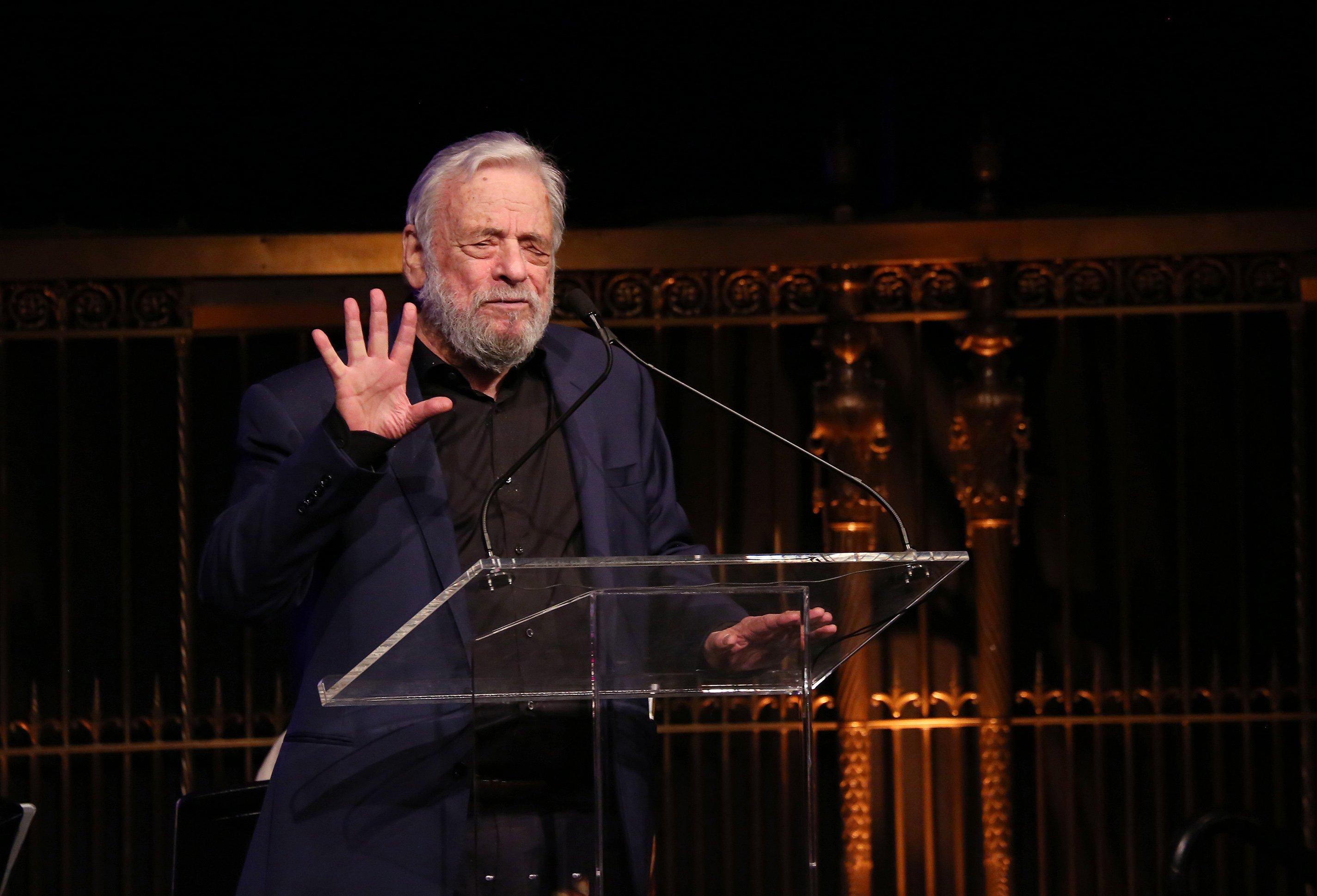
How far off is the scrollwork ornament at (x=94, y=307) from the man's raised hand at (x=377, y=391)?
2.73 m

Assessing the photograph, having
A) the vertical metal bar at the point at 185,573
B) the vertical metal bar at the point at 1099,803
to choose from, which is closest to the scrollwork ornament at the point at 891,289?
the vertical metal bar at the point at 1099,803

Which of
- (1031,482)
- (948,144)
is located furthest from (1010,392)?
(948,144)

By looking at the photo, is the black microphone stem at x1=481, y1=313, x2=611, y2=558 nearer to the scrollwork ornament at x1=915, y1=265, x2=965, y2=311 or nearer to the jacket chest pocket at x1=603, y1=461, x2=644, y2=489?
the jacket chest pocket at x1=603, y1=461, x2=644, y2=489

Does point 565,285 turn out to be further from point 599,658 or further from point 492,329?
point 599,658

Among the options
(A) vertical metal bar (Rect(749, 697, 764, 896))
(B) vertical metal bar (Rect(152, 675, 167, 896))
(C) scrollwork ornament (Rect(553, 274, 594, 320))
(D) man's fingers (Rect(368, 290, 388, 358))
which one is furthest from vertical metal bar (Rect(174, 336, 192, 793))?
(A) vertical metal bar (Rect(749, 697, 764, 896))

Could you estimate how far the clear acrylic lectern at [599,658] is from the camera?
4.61ft

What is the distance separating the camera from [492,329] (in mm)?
1960

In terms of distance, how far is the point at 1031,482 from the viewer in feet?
13.6

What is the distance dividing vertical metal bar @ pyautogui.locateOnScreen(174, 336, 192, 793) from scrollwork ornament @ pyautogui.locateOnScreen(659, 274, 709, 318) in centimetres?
→ 140

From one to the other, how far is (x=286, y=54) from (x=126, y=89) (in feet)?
1.54

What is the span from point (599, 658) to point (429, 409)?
0.37 meters

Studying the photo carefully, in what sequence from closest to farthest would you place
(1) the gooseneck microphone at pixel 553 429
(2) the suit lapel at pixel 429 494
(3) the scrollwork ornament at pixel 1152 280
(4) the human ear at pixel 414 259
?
(1) the gooseneck microphone at pixel 553 429, (2) the suit lapel at pixel 429 494, (4) the human ear at pixel 414 259, (3) the scrollwork ornament at pixel 1152 280

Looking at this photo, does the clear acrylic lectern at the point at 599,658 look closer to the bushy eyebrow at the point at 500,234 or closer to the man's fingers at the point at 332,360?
the man's fingers at the point at 332,360

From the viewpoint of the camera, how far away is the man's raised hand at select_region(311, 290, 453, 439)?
64.1 inches
